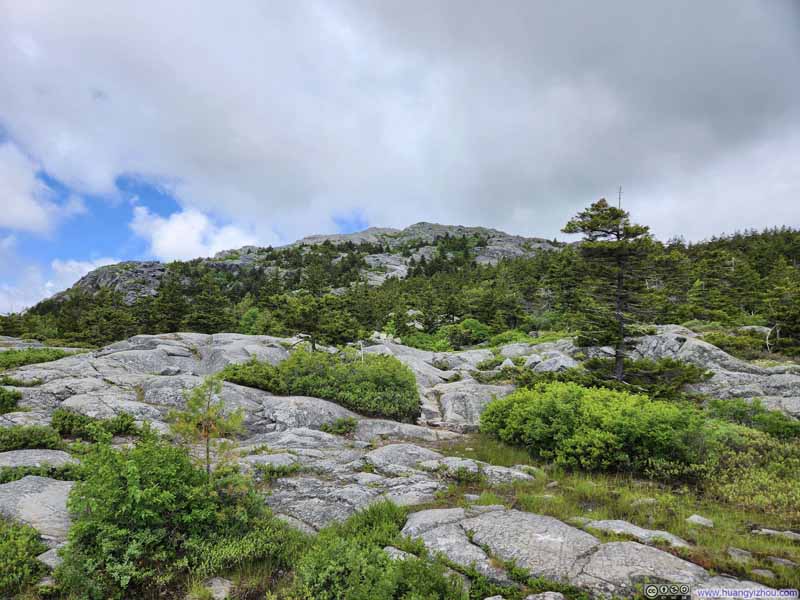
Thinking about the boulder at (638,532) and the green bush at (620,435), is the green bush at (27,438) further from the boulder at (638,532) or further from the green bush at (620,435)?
the green bush at (620,435)

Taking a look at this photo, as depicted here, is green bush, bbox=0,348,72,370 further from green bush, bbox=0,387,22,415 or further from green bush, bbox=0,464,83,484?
green bush, bbox=0,464,83,484

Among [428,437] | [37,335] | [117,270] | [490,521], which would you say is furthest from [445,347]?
[117,270]

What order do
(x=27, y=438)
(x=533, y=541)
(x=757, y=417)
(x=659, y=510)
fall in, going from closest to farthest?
1. (x=533, y=541)
2. (x=659, y=510)
3. (x=27, y=438)
4. (x=757, y=417)

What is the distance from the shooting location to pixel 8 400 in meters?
11.4

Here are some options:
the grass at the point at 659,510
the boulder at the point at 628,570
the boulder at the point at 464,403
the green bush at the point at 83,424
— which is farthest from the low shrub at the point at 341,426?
the boulder at the point at 628,570

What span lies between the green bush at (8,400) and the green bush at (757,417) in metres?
22.1

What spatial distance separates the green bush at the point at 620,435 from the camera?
29.3ft

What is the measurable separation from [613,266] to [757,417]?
8.90m

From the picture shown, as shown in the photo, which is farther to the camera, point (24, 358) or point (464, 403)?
point (24, 358)

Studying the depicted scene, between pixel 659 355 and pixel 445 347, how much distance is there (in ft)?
63.3

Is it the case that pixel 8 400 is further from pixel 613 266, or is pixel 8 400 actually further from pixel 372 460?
pixel 613 266

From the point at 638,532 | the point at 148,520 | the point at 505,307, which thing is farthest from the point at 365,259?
the point at 638,532

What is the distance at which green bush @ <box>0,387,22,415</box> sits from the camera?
11.2 metres

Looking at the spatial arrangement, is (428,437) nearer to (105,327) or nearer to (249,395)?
(249,395)
